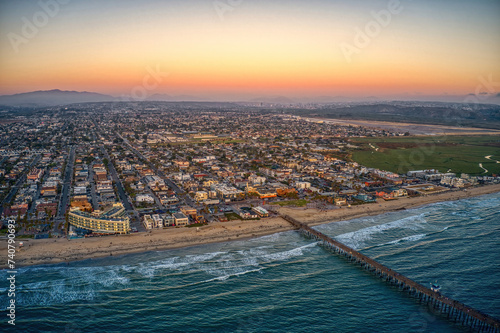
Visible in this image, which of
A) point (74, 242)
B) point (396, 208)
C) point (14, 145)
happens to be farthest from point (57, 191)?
point (14, 145)

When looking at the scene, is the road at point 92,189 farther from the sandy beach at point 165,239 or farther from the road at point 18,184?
the sandy beach at point 165,239

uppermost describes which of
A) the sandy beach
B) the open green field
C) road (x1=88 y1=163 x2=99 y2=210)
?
the open green field

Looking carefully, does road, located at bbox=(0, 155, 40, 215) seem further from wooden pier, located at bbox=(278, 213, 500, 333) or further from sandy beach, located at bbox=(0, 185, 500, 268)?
wooden pier, located at bbox=(278, 213, 500, 333)

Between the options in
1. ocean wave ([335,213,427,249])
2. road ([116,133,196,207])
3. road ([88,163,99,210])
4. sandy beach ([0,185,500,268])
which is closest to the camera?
sandy beach ([0,185,500,268])

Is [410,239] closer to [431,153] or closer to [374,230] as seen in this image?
[374,230]

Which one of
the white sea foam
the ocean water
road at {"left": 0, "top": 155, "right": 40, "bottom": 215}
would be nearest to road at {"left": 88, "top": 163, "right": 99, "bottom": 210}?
road at {"left": 0, "top": 155, "right": 40, "bottom": 215}

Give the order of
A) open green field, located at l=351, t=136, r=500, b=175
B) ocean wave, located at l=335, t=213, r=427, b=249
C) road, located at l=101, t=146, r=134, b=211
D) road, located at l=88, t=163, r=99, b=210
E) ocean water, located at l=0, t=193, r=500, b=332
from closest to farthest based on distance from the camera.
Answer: ocean water, located at l=0, t=193, r=500, b=332 < ocean wave, located at l=335, t=213, r=427, b=249 < road, located at l=88, t=163, r=99, b=210 < road, located at l=101, t=146, r=134, b=211 < open green field, located at l=351, t=136, r=500, b=175

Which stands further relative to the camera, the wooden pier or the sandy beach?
the sandy beach
